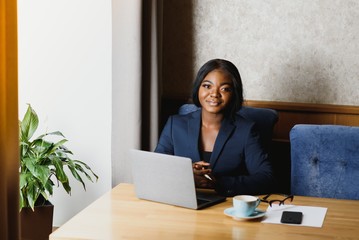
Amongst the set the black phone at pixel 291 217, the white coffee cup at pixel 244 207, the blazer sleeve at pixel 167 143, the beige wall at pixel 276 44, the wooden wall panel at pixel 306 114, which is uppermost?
the beige wall at pixel 276 44

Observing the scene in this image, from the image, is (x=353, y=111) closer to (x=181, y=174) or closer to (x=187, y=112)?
(x=187, y=112)

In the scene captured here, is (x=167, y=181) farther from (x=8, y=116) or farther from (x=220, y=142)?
(x=8, y=116)

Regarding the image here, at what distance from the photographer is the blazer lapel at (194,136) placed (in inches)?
112

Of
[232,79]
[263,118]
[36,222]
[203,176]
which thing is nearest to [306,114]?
[263,118]

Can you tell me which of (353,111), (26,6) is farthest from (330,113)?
(26,6)

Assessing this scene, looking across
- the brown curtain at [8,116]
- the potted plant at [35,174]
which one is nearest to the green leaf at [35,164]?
the potted plant at [35,174]

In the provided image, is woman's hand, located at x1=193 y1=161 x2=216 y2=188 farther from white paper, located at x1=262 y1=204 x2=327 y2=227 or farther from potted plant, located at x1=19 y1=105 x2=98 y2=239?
potted plant, located at x1=19 y1=105 x2=98 y2=239

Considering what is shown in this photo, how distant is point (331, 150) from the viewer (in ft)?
9.49

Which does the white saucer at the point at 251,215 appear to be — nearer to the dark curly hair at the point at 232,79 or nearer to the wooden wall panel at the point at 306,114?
the dark curly hair at the point at 232,79

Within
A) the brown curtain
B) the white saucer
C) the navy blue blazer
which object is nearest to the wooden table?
the white saucer

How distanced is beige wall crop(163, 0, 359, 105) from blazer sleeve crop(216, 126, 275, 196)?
2.22ft

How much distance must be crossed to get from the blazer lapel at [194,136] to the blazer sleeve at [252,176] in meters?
0.13

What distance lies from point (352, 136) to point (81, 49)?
159 cm

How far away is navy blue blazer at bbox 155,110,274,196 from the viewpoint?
2762 millimetres
